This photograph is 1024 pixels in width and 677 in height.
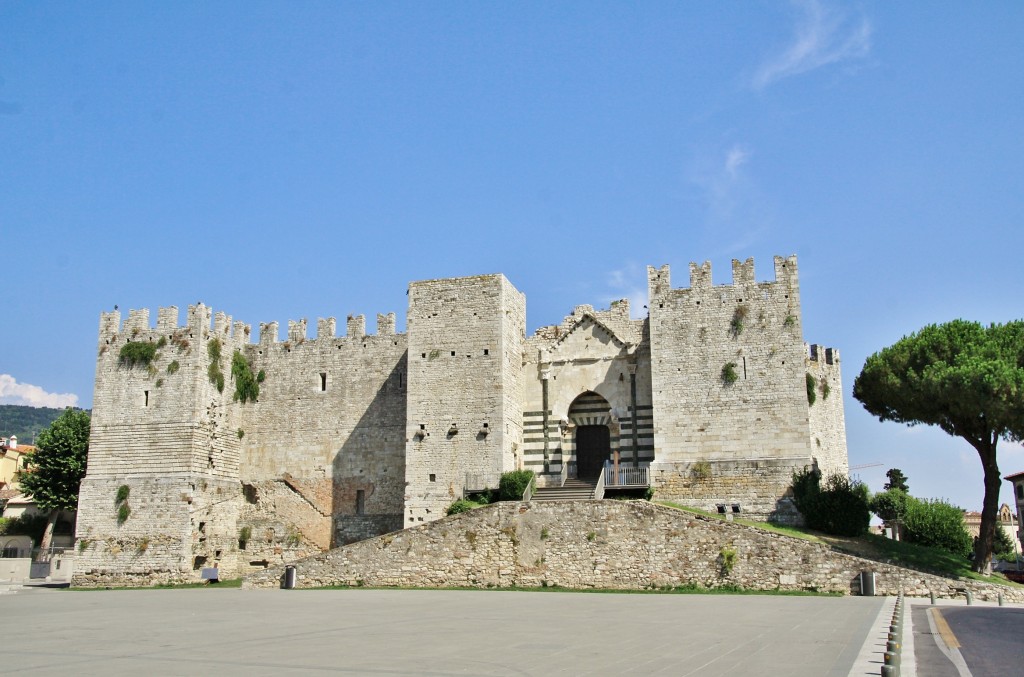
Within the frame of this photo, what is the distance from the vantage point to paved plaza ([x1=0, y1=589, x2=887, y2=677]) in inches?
377

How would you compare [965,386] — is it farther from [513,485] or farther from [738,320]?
[513,485]

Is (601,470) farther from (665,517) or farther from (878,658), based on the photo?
(878,658)

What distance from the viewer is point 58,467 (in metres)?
34.5

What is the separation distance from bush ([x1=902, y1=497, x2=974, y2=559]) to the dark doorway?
1251 cm

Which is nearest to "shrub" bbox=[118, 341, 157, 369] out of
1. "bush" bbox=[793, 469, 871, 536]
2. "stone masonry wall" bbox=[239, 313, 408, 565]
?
"stone masonry wall" bbox=[239, 313, 408, 565]

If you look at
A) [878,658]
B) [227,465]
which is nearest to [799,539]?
[878,658]

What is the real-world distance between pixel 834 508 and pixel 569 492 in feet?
23.3

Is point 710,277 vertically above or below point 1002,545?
above

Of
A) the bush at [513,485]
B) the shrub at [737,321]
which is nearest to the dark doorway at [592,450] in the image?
the bush at [513,485]

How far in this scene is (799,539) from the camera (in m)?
20.8

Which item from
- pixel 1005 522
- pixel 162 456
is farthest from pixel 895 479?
pixel 162 456

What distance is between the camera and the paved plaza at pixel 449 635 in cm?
959

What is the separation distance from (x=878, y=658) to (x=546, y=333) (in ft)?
64.4

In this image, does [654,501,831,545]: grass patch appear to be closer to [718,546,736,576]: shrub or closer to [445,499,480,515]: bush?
[718,546,736,576]: shrub
